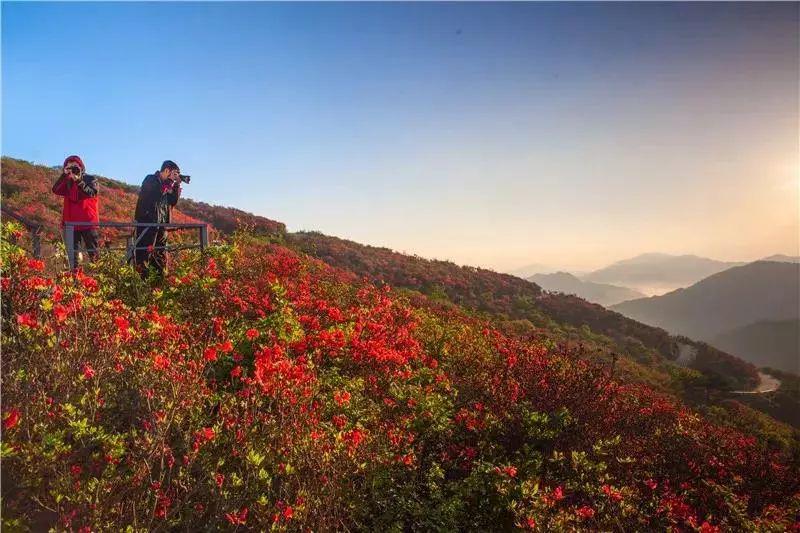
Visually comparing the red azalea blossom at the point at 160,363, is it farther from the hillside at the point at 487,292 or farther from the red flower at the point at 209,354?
the hillside at the point at 487,292

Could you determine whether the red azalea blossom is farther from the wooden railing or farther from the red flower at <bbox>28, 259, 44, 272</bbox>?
the wooden railing

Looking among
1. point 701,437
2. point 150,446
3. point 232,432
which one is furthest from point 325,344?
point 701,437

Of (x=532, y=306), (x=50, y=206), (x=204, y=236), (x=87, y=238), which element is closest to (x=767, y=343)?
(x=532, y=306)

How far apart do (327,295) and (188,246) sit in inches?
114

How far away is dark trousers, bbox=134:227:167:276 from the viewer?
782cm

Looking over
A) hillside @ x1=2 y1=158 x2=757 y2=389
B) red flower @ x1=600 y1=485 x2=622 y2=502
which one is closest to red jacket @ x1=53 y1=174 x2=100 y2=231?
hillside @ x1=2 y1=158 x2=757 y2=389

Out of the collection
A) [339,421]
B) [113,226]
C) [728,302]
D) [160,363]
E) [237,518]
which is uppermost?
[728,302]

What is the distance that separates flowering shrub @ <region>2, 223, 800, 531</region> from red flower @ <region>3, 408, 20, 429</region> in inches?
0.7

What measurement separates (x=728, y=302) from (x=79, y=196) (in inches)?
6424

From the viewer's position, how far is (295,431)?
417 centimetres

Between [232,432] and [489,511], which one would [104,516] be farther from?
[489,511]

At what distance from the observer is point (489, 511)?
487 cm

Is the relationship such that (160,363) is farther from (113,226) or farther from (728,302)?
(728,302)

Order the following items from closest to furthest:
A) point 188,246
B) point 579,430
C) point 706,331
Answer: point 579,430, point 188,246, point 706,331
